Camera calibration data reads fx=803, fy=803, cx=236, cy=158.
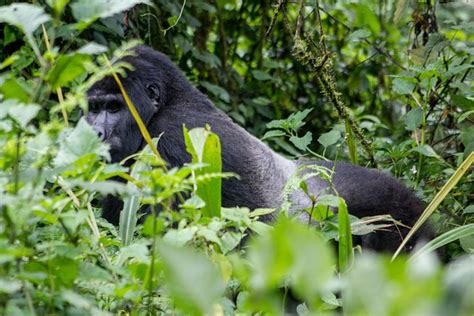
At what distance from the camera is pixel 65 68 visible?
1.34 m

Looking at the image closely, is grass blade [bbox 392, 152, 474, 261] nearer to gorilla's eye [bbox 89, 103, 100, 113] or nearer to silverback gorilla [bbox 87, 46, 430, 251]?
silverback gorilla [bbox 87, 46, 430, 251]

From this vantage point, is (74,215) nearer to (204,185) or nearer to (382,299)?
(204,185)

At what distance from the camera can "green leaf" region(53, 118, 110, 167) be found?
139 centimetres

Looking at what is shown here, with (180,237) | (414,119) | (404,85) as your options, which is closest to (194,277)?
(180,237)

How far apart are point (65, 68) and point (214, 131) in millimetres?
2119

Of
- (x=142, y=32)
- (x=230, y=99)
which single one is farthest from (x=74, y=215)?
(x=230, y=99)

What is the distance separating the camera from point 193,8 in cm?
496

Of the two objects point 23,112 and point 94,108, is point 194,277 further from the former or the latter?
point 94,108

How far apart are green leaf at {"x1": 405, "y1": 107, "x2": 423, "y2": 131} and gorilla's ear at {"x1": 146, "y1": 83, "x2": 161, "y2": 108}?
1120mm

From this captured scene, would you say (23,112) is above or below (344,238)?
above

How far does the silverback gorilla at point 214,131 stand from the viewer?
3.32 m

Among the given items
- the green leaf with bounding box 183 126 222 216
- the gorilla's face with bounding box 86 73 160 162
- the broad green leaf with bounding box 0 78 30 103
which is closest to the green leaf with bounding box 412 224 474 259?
the green leaf with bounding box 183 126 222 216

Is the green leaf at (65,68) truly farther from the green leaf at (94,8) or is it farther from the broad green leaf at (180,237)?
the broad green leaf at (180,237)

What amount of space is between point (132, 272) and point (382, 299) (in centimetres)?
70
